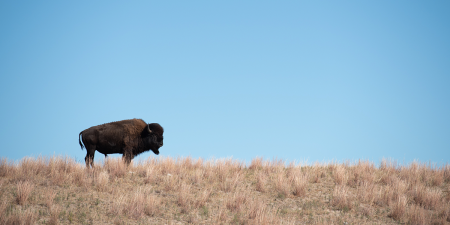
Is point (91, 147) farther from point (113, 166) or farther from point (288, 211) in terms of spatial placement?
Result: point (288, 211)

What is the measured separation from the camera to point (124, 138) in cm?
1405

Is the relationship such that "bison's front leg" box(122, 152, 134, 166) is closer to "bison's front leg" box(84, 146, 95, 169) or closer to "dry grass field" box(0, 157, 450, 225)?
"dry grass field" box(0, 157, 450, 225)

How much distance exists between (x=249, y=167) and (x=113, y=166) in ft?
20.3

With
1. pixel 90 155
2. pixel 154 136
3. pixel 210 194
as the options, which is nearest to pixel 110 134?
pixel 90 155

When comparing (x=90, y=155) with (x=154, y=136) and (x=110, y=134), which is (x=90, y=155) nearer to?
(x=110, y=134)

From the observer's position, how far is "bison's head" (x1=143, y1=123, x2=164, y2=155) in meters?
14.8

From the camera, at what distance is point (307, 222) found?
10664 mm

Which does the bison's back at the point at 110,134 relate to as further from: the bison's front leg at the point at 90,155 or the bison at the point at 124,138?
the bison's front leg at the point at 90,155

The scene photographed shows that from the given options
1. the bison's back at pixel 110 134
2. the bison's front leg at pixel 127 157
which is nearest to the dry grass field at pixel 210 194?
the bison's front leg at pixel 127 157

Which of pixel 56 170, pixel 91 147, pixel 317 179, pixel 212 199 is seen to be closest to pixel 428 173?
pixel 317 179

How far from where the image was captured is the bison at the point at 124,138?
45.3 feet

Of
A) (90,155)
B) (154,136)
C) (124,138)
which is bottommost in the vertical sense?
(90,155)

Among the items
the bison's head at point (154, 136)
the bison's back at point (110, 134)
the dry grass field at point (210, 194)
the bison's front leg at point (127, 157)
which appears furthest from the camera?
the bison's head at point (154, 136)

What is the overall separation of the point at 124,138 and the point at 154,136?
1.30m
